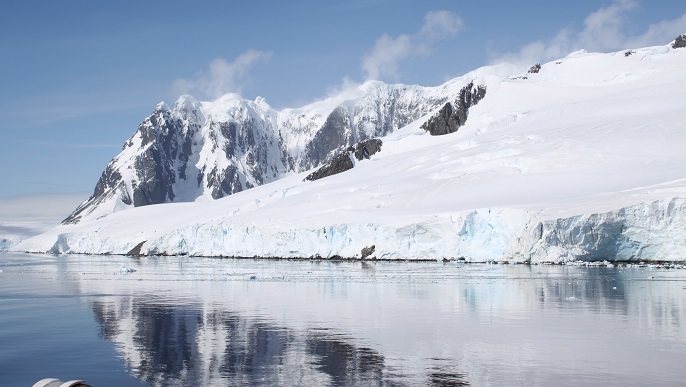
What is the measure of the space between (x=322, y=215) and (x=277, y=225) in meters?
5.17

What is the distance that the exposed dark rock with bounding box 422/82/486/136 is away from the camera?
117 m

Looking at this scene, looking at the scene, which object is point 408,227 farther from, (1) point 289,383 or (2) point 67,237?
(2) point 67,237

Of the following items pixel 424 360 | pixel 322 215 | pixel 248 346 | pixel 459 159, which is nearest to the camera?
pixel 424 360

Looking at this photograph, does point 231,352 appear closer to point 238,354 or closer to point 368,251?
point 238,354

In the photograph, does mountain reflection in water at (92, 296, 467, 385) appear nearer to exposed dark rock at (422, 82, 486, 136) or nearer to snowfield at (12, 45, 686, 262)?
snowfield at (12, 45, 686, 262)

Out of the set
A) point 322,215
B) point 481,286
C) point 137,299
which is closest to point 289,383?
point 137,299

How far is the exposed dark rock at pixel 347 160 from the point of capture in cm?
12256

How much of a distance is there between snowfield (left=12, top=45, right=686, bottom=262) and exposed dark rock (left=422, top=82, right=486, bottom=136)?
2.00 m

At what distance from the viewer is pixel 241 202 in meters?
108

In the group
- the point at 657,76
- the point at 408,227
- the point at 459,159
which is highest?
the point at 657,76

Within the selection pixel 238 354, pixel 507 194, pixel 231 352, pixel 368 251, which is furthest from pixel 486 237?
pixel 238 354

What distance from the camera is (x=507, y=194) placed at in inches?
2667

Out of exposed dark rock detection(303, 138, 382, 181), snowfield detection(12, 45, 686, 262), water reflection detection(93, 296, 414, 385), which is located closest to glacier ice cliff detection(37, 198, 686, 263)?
snowfield detection(12, 45, 686, 262)

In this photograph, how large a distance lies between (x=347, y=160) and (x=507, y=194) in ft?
192
